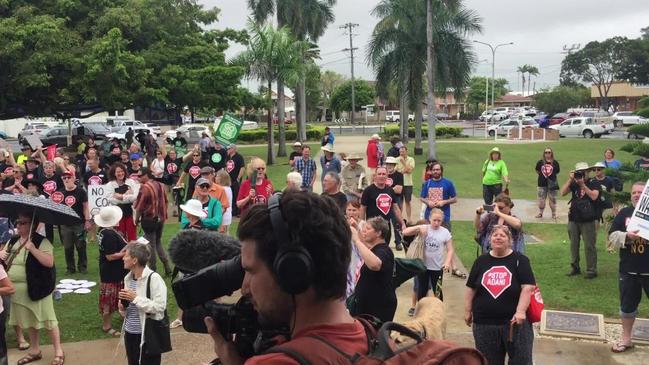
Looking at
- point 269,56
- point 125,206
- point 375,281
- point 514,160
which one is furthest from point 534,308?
point 514,160

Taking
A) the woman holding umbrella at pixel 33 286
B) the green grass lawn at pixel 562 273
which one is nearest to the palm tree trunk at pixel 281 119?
the green grass lawn at pixel 562 273

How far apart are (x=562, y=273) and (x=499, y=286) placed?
4963 mm

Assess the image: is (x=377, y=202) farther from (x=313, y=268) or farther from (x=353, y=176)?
(x=313, y=268)

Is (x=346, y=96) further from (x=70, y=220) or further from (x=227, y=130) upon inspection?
(x=70, y=220)

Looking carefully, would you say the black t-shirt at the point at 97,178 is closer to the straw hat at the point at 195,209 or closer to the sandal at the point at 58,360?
the straw hat at the point at 195,209

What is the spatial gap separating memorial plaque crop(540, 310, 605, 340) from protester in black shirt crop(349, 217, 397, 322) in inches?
106

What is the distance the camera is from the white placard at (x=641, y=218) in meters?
6.06

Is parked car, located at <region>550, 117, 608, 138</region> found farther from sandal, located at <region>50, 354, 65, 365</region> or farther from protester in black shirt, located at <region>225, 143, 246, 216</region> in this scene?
sandal, located at <region>50, 354, 65, 365</region>

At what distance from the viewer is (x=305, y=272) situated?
58.4 inches

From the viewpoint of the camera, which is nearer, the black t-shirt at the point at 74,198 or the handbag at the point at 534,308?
the handbag at the point at 534,308

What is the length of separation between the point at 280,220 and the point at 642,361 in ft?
19.4

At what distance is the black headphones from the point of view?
4.83 feet

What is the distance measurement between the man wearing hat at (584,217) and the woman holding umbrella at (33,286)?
7202mm

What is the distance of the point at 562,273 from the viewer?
30.3 feet
